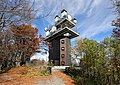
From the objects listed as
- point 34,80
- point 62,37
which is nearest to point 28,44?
point 62,37

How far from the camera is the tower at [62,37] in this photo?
3606 cm

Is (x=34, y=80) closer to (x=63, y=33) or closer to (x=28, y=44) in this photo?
(x=28, y=44)

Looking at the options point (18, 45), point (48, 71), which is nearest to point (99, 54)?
point (48, 71)

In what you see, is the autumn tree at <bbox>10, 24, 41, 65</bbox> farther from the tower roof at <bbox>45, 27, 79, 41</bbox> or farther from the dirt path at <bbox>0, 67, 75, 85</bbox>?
the dirt path at <bbox>0, 67, 75, 85</bbox>

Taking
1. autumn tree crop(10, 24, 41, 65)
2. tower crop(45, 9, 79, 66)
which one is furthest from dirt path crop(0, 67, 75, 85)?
tower crop(45, 9, 79, 66)

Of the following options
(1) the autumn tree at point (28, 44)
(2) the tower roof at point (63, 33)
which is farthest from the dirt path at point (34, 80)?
(2) the tower roof at point (63, 33)

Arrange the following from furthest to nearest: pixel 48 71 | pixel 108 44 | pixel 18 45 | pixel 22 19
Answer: pixel 18 45
pixel 48 71
pixel 108 44
pixel 22 19

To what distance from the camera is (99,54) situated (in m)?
19.0

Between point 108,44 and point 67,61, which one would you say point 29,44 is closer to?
point 67,61

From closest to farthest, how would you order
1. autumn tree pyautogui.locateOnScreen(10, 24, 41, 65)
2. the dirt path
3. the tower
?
the dirt path → autumn tree pyautogui.locateOnScreen(10, 24, 41, 65) → the tower

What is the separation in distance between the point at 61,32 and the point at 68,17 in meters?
2.90

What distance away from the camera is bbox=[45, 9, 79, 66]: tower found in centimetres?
3606

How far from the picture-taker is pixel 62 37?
36656 millimetres

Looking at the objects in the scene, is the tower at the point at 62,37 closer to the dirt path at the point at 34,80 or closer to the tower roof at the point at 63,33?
the tower roof at the point at 63,33
